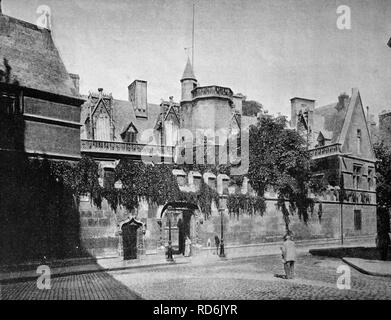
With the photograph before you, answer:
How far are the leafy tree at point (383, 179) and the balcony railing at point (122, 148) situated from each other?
18097 millimetres

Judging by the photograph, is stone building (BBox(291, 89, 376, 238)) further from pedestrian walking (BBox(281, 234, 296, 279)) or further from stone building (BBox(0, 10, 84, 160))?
stone building (BBox(0, 10, 84, 160))

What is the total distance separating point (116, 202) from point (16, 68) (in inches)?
329

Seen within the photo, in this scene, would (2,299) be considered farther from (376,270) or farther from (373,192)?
(373,192)

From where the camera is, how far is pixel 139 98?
35750 millimetres

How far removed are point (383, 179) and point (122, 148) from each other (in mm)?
22332

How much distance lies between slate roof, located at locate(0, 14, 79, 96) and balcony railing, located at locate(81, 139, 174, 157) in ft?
30.8

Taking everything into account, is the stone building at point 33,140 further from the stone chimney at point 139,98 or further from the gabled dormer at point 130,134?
the stone chimney at point 139,98

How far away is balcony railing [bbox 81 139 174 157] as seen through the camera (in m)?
28.8

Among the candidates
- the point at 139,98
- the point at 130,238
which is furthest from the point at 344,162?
the point at 130,238

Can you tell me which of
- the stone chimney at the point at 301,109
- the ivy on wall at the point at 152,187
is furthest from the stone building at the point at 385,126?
the ivy on wall at the point at 152,187

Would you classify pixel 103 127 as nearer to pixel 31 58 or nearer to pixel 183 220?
pixel 31 58

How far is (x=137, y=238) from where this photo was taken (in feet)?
53.5

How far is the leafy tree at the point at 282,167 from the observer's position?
21.8 metres

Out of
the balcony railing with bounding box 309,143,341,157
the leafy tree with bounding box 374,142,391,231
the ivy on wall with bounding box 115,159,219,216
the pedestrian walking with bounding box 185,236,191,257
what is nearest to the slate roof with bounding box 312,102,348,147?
the balcony railing with bounding box 309,143,341,157
